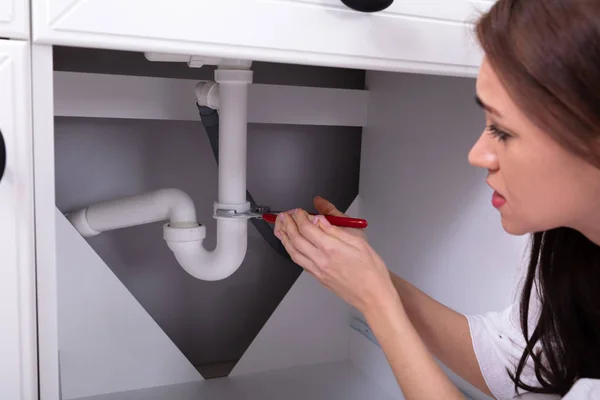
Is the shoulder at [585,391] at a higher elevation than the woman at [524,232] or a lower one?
lower

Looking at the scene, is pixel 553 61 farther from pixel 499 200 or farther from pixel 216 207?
pixel 216 207

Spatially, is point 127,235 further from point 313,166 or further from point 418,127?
point 418,127

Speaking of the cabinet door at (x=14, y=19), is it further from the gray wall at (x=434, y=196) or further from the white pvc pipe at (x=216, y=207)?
the gray wall at (x=434, y=196)

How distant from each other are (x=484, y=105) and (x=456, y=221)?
17.5 inches

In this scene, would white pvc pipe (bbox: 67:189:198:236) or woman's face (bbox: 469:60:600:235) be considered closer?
woman's face (bbox: 469:60:600:235)

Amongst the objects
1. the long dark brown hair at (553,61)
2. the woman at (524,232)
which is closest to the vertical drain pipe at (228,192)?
the woman at (524,232)

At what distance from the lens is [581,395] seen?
0.54 meters

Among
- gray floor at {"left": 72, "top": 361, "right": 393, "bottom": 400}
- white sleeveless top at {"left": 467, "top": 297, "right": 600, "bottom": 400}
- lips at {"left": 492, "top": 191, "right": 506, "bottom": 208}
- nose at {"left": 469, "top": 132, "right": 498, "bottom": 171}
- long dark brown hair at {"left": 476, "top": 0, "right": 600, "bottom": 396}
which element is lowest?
gray floor at {"left": 72, "top": 361, "right": 393, "bottom": 400}

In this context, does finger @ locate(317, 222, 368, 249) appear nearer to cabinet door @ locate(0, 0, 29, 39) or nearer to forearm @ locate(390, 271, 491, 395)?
forearm @ locate(390, 271, 491, 395)

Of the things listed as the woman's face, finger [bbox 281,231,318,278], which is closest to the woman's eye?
the woman's face

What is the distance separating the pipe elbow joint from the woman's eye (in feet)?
1.26

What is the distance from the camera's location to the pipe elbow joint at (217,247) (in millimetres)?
808

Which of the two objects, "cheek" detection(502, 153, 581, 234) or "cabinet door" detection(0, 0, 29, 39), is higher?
"cabinet door" detection(0, 0, 29, 39)

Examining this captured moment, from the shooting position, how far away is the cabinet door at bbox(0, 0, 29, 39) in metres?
0.41
